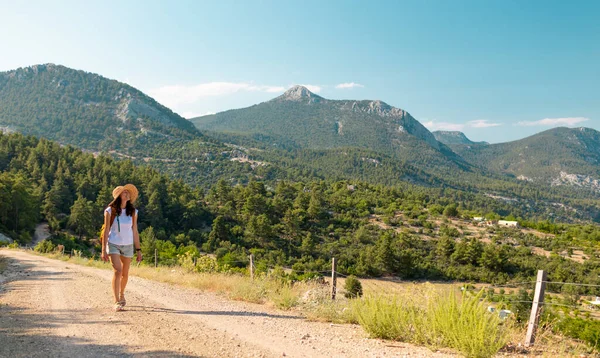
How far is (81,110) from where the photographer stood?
146 m

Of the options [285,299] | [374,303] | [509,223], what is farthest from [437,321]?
[509,223]

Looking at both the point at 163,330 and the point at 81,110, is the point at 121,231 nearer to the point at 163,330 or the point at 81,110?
the point at 163,330

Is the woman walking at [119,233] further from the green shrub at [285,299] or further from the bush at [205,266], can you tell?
the bush at [205,266]

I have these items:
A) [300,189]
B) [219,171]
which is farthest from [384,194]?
[219,171]

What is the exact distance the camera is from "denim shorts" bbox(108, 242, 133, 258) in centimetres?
515

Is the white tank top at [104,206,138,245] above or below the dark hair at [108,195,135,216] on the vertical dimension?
below

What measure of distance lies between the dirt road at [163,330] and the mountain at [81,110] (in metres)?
138

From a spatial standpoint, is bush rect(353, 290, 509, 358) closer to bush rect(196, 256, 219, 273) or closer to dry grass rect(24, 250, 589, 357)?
dry grass rect(24, 250, 589, 357)

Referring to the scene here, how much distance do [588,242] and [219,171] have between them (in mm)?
93793

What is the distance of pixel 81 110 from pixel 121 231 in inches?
6729

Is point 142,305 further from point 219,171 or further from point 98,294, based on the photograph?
point 219,171

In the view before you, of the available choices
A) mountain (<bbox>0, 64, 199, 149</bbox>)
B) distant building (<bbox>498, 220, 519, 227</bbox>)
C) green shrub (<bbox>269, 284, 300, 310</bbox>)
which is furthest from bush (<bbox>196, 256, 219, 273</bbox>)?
mountain (<bbox>0, 64, 199, 149</bbox>)

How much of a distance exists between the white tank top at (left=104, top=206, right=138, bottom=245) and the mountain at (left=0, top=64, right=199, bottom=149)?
138598mm

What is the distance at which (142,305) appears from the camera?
5691mm
